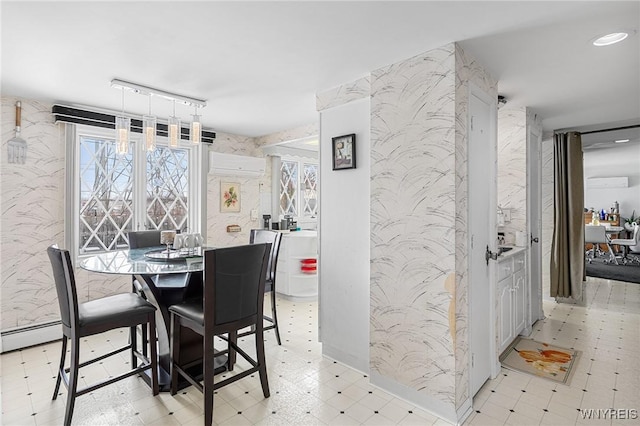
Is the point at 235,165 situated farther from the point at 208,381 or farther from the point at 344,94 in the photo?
the point at 208,381

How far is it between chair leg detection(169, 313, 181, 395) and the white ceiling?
1.76 metres

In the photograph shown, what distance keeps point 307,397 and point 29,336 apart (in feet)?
8.91

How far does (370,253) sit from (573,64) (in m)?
1.94

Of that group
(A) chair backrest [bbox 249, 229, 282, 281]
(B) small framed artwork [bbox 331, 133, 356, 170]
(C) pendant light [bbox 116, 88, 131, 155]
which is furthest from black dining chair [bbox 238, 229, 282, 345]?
(C) pendant light [bbox 116, 88, 131, 155]

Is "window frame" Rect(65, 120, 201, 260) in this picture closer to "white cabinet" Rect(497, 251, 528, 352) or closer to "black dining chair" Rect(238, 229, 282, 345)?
"black dining chair" Rect(238, 229, 282, 345)

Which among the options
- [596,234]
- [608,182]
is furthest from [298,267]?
[608,182]

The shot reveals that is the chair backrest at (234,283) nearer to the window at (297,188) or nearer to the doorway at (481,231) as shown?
the doorway at (481,231)

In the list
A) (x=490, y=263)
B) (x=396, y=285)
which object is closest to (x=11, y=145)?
(x=396, y=285)

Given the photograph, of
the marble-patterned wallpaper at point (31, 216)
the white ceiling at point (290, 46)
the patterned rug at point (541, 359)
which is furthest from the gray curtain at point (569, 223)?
the marble-patterned wallpaper at point (31, 216)

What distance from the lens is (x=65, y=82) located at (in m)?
2.72

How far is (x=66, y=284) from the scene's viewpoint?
6.45ft

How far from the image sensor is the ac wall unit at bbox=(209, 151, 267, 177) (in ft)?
14.5

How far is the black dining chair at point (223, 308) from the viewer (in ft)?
6.44

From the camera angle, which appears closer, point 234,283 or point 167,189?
point 234,283
